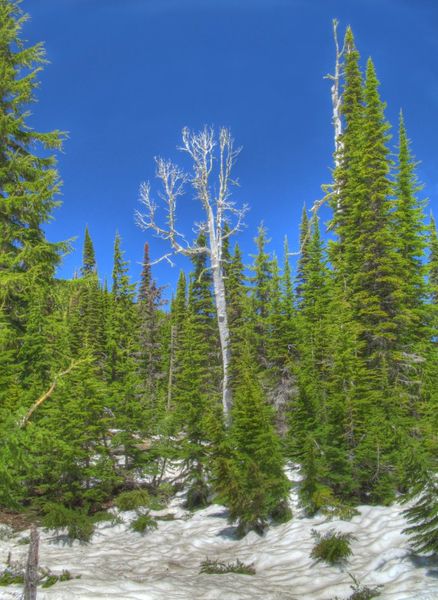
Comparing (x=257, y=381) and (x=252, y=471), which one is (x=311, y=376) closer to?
(x=257, y=381)

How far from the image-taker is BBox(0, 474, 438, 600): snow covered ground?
7227mm

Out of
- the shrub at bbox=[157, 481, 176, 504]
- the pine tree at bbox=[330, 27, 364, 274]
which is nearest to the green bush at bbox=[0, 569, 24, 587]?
the shrub at bbox=[157, 481, 176, 504]

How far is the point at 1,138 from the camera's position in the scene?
13789 mm

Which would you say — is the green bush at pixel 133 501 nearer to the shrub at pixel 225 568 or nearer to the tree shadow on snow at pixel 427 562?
the shrub at pixel 225 568

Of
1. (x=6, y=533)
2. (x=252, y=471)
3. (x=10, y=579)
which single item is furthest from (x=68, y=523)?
(x=252, y=471)

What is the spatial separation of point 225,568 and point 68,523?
6178mm

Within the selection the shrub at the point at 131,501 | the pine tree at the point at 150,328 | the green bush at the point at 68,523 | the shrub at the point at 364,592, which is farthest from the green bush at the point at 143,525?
the pine tree at the point at 150,328

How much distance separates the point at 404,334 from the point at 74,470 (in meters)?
13.6

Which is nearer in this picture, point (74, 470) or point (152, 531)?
point (152, 531)

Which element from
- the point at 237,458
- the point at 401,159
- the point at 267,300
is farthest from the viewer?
the point at 267,300

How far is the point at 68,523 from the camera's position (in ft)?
43.7

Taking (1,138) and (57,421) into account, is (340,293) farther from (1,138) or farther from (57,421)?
(1,138)

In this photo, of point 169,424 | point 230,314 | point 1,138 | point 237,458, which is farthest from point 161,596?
point 230,314

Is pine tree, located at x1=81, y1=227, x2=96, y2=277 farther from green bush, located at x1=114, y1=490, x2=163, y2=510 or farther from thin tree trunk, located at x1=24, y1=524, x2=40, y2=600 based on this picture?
thin tree trunk, located at x1=24, y1=524, x2=40, y2=600
